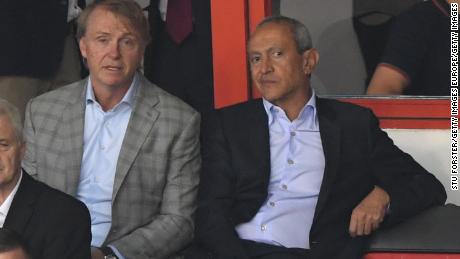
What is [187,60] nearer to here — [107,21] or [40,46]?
[40,46]

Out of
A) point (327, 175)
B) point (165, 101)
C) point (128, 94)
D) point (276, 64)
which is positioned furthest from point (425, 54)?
point (128, 94)

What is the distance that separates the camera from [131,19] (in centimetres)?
410

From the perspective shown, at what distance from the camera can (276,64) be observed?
3.97m

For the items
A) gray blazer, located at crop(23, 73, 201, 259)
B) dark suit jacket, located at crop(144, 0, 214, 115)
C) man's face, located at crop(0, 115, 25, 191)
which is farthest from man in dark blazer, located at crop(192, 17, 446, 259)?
dark suit jacket, located at crop(144, 0, 214, 115)

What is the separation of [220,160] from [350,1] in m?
1.11

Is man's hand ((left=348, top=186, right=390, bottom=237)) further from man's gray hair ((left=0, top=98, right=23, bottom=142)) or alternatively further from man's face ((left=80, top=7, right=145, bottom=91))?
man's gray hair ((left=0, top=98, right=23, bottom=142))

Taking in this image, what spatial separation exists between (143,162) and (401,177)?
849mm

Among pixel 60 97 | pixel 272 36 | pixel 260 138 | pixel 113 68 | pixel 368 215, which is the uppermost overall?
pixel 272 36

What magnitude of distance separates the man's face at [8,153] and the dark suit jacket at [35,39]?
1.48 m

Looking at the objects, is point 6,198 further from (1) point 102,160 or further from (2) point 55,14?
(2) point 55,14

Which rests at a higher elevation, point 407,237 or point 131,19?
point 131,19

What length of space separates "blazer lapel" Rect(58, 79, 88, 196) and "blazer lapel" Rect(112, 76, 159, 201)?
149 millimetres

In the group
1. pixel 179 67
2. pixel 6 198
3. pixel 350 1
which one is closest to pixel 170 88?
pixel 179 67

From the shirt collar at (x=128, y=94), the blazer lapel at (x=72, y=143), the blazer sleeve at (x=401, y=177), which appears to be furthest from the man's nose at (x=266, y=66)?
the blazer lapel at (x=72, y=143)
